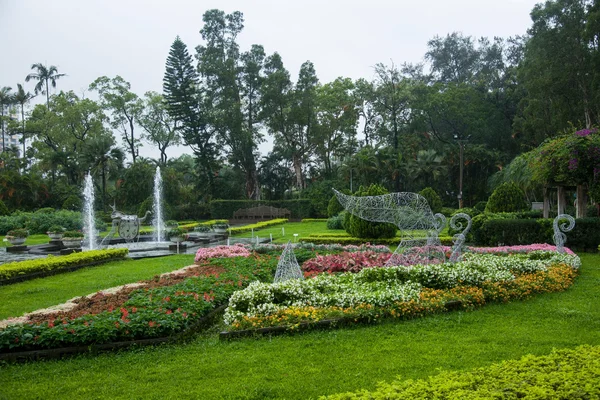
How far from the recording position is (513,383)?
376cm

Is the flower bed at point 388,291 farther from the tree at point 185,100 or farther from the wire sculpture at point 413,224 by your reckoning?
the tree at point 185,100

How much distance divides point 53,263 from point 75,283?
1929 millimetres

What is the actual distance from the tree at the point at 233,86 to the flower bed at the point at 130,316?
28868 mm

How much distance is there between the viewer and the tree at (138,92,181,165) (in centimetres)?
4288

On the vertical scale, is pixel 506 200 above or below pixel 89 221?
above

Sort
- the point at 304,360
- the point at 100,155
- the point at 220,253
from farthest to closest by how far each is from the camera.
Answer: the point at 100,155 < the point at 220,253 < the point at 304,360

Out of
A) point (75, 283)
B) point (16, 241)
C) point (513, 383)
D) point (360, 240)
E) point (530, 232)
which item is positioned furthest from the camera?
point (16, 241)

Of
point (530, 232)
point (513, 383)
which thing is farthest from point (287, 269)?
point (530, 232)

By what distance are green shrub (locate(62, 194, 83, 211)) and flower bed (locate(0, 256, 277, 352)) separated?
87.9 ft

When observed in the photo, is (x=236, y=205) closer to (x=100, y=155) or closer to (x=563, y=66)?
(x=100, y=155)

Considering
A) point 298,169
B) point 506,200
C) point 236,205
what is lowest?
point 506,200

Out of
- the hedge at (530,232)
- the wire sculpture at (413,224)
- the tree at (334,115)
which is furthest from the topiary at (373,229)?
the tree at (334,115)

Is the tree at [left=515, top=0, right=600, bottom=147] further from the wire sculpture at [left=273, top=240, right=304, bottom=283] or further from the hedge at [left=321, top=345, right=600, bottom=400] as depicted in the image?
the hedge at [left=321, top=345, right=600, bottom=400]

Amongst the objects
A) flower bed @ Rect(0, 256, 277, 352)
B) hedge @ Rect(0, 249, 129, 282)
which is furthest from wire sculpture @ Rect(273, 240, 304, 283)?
hedge @ Rect(0, 249, 129, 282)
